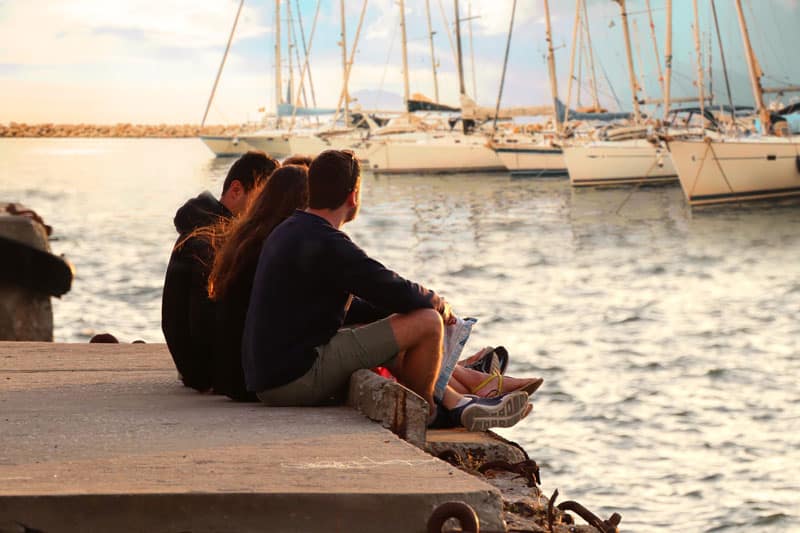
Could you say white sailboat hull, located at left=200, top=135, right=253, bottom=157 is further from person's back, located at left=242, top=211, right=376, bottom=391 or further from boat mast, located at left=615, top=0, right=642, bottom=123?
person's back, located at left=242, top=211, right=376, bottom=391

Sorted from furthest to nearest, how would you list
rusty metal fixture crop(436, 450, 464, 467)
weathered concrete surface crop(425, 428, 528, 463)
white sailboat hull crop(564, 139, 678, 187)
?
1. white sailboat hull crop(564, 139, 678, 187)
2. weathered concrete surface crop(425, 428, 528, 463)
3. rusty metal fixture crop(436, 450, 464, 467)

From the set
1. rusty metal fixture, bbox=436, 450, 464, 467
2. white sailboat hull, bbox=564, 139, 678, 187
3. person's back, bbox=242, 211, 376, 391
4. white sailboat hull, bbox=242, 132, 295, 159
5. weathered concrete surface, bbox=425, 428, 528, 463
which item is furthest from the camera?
white sailboat hull, bbox=242, 132, 295, 159

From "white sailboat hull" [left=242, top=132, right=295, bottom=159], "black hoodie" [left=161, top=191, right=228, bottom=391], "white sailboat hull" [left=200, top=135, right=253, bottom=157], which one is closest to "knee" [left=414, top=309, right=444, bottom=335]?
"black hoodie" [left=161, top=191, right=228, bottom=391]

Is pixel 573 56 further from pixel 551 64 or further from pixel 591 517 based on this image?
pixel 591 517

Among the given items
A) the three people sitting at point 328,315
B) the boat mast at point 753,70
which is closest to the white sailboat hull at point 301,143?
the boat mast at point 753,70

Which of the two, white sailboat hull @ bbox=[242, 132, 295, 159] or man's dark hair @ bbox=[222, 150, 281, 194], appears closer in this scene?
man's dark hair @ bbox=[222, 150, 281, 194]

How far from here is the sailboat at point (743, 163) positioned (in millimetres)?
39094

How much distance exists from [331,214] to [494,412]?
1150 mm

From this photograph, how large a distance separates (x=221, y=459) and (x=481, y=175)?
64228 millimetres

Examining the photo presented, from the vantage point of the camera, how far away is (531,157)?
6100 centimetres

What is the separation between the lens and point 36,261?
37.0ft

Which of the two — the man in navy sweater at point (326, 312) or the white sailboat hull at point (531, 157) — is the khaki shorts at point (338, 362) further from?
the white sailboat hull at point (531, 157)

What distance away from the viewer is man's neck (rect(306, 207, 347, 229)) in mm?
5406

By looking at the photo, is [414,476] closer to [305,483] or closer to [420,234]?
[305,483]
